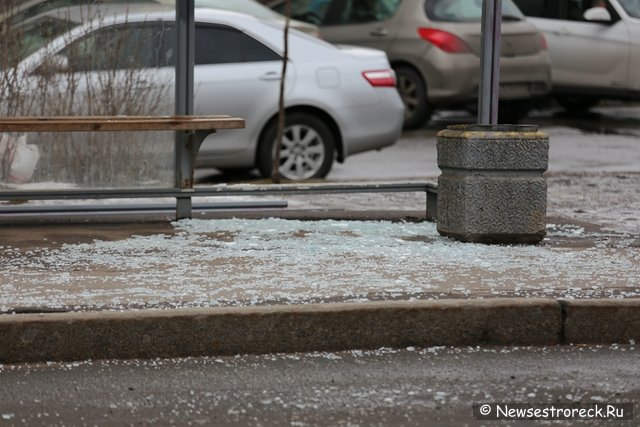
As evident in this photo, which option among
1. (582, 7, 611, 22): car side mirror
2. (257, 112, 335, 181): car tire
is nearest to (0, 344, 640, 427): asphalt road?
(257, 112, 335, 181): car tire

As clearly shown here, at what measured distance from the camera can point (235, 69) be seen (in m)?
11.7

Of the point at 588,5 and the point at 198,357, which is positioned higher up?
the point at 588,5

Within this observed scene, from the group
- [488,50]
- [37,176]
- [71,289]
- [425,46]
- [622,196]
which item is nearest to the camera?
[71,289]

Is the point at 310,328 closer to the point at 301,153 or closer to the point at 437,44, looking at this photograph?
the point at 301,153

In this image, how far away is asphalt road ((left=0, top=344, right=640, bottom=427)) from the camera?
5.00 meters

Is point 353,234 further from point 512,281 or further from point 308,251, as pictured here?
point 512,281

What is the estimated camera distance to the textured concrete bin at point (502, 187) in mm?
7996

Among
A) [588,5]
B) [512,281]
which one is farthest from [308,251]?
[588,5]

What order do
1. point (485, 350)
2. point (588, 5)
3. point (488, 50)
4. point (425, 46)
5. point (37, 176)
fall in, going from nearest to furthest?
point (485, 350), point (488, 50), point (37, 176), point (425, 46), point (588, 5)

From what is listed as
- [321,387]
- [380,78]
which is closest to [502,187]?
[321,387]

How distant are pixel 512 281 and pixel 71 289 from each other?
2.06 meters

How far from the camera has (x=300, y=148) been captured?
11.9 m

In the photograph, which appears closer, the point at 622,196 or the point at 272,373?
the point at 272,373

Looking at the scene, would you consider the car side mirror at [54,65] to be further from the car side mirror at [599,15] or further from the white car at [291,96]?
the car side mirror at [599,15]
